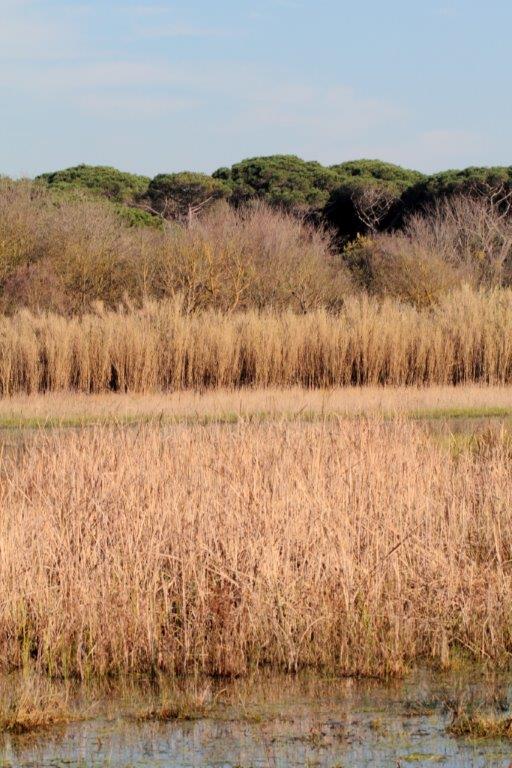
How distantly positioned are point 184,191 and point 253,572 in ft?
161

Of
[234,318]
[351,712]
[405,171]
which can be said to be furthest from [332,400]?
[405,171]

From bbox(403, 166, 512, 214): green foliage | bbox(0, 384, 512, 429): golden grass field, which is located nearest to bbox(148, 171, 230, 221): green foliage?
bbox(403, 166, 512, 214): green foliage

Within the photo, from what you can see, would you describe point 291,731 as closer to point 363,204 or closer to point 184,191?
point 363,204

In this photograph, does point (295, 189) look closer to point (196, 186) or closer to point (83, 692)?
point (196, 186)

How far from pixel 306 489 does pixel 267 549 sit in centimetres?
127

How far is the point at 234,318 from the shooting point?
21.9 metres

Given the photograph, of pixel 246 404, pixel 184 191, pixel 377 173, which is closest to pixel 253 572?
pixel 246 404

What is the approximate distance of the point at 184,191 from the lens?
54750 millimetres

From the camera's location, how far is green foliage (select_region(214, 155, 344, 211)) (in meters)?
55.0

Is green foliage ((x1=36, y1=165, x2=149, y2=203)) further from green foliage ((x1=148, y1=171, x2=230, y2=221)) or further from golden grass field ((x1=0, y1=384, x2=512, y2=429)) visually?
golden grass field ((x1=0, y1=384, x2=512, y2=429))

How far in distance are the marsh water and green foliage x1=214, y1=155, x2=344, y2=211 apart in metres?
48.1

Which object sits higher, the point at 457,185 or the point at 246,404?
the point at 457,185

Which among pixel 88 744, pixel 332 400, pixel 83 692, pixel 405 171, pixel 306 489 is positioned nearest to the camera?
pixel 88 744

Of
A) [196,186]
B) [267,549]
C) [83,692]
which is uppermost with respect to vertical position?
[196,186]
